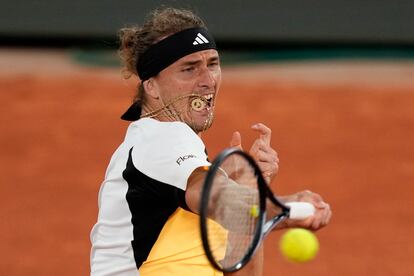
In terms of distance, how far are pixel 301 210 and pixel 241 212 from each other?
0.23 meters

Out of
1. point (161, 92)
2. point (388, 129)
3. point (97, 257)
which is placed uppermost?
point (388, 129)

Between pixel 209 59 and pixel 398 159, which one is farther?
pixel 398 159

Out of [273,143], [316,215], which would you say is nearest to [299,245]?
Result: [316,215]

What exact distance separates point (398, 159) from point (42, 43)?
5.43 metres

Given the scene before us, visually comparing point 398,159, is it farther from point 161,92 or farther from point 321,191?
point 161,92

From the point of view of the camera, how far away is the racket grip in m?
3.95

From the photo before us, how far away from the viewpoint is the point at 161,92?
4.74m

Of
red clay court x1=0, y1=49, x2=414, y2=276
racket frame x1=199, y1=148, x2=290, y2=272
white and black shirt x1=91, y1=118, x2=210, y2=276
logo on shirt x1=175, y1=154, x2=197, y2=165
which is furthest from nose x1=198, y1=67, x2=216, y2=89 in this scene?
red clay court x1=0, y1=49, x2=414, y2=276

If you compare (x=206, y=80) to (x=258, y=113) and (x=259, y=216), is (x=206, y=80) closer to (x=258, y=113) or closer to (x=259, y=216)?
(x=259, y=216)

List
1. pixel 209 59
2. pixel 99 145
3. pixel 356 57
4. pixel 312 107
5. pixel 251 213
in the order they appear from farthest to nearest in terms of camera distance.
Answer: pixel 356 57 < pixel 312 107 < pixel 99 145 < pixel 209 59 < pixel 251 213

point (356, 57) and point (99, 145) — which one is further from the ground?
point (356, 57)

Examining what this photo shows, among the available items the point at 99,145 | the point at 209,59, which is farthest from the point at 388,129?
the point at 209,59

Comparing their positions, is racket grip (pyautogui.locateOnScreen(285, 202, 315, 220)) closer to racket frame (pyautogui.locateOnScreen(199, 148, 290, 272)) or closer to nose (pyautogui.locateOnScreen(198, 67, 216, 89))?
racket frame (pyautogui.locateOnScreen(199, 148, 290, 272))

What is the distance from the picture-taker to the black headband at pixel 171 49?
473 cm
